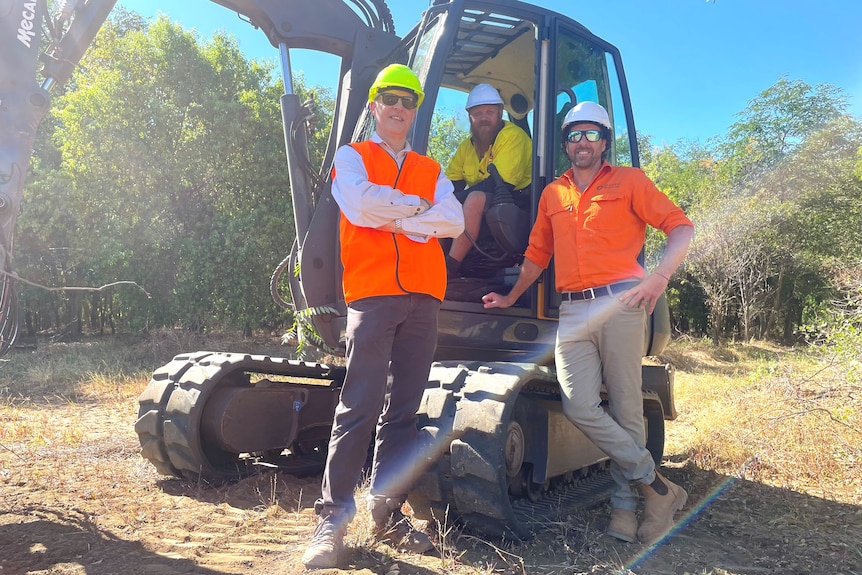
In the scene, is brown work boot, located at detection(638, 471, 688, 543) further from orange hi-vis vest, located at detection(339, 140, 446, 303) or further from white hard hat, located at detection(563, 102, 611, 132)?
white hard hat, located at detection(563, 102, 611, 132)

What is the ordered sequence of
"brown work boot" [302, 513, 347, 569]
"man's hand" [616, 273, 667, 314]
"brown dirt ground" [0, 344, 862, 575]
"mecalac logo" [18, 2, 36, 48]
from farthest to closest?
1. "mecalac logo" [18, 2, 36, 48]
2. "man's hand" [616, 273, 667, 314]
3. "brown dirt ground" [0, 344, 862, 575]
4. "brown work boot" [302, 513, 347, 569]

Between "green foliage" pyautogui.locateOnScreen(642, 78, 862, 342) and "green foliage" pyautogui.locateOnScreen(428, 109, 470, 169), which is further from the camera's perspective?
"green foliage" pyautogui.locateOnScreen(642, 78, 862, 342)

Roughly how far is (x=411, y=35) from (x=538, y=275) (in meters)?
1.76

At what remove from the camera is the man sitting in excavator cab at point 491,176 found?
3.88 meters

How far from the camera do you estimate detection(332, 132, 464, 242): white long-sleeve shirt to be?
2844mm

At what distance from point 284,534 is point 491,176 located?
2383 mm

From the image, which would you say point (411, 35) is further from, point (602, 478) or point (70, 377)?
point (70, 377)

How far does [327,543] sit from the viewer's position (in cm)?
270

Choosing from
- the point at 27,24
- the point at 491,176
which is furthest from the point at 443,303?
the point at 27,24

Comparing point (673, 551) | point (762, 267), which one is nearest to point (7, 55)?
point (673, 551)

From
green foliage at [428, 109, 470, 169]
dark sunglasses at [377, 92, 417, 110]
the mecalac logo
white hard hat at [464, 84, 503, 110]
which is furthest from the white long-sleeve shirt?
the mecalac logo

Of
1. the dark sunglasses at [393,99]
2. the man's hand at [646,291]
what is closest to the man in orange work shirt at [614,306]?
the man's hand at [646,291]

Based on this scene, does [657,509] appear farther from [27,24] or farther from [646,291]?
[27,24]

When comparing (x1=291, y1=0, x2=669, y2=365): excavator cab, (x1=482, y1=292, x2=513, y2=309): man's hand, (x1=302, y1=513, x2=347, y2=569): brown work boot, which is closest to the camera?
(x1=302, y1=513, x2=347, y2=569): brown work boot
